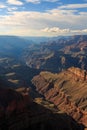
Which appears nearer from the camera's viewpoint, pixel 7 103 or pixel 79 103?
pixel 7 103

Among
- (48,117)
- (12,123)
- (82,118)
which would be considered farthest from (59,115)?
(82,118)

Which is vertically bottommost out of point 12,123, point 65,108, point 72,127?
point 65,108

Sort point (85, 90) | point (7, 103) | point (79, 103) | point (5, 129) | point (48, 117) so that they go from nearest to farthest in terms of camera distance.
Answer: point (5, 129) → point (7, 103) → point (48, 117) → point (79, 103) → point (85, 90)

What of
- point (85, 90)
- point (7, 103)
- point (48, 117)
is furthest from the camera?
point (85, 90)

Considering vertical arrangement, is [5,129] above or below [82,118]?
above

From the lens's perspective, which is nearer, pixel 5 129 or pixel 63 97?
pixel 5 129

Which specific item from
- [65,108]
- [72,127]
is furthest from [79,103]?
[72,127]

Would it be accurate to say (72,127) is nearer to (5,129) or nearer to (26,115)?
(26,115)

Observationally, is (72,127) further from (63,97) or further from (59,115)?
(63,97)

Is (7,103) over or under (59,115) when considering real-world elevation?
over
